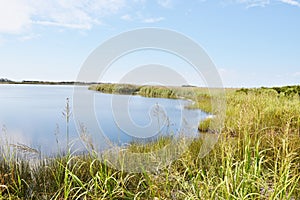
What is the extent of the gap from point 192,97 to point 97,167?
28.4 feet

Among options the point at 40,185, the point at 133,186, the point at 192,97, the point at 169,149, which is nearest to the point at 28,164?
the point at 40,185

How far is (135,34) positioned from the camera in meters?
4.11

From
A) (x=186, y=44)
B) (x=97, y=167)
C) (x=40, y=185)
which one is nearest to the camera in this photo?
(x=40, y=185)

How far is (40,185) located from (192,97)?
29.8ft

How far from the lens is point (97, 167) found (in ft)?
10.3

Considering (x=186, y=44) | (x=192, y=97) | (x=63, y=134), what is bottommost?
(x=63, y=134)

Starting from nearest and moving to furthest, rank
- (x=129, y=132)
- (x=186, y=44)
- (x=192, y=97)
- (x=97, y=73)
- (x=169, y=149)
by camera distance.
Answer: (x=169, y=149), (x=97, y=73), (x=186, y=44), (x=129, y=132), (x=192, y=97)

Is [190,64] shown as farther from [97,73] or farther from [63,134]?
[63,134]

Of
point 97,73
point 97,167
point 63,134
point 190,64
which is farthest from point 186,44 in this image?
point 63,134

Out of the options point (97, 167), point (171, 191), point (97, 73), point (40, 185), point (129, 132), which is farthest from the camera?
point (129, 132)

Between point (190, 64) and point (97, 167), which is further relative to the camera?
point (190, 64)

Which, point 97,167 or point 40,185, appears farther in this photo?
point 97,167

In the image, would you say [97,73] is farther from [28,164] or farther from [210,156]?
[210,156]

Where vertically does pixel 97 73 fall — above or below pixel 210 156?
above
